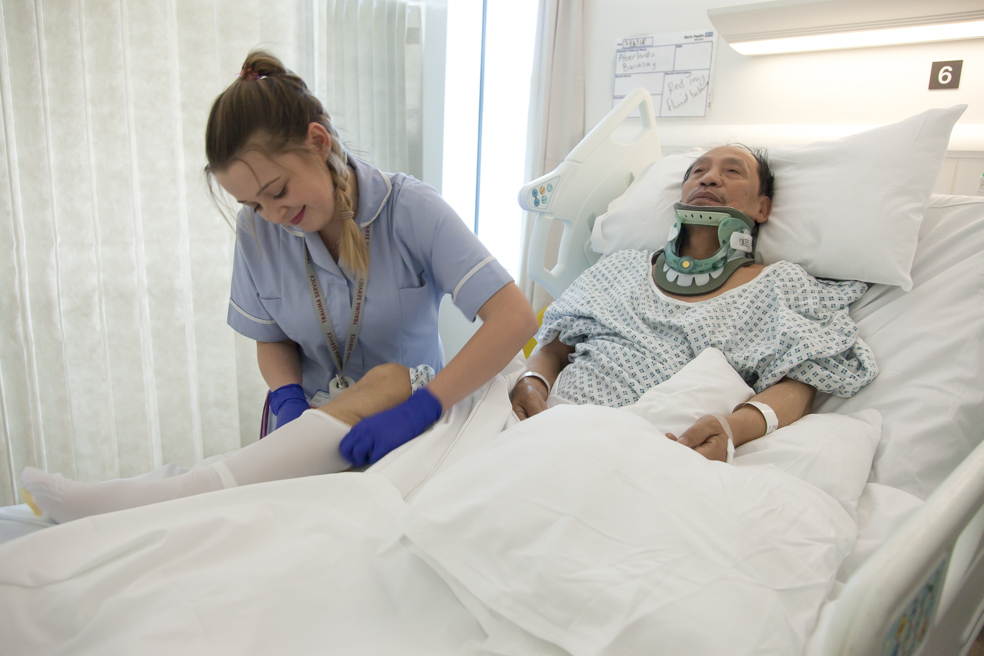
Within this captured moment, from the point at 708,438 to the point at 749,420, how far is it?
0.12 metres

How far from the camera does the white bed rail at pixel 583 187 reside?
182cm

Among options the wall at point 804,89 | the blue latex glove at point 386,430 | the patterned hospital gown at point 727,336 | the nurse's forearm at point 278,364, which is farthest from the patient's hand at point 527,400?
the wall at point 804,89

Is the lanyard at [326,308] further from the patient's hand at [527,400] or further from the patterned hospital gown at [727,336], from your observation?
the patterned hospital gown at [727,336]

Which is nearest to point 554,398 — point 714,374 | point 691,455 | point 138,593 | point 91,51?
point 714,374

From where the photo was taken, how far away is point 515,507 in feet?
2.19

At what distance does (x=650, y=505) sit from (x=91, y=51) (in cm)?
217

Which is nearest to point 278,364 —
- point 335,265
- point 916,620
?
point 335,265

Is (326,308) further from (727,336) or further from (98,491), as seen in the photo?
(727,336)

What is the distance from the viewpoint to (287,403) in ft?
4.17

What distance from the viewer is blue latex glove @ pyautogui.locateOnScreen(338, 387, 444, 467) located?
3.27 feet

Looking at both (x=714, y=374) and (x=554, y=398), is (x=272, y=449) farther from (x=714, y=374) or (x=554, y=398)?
(x=714, y=374)

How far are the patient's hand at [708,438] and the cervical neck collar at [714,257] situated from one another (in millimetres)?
474

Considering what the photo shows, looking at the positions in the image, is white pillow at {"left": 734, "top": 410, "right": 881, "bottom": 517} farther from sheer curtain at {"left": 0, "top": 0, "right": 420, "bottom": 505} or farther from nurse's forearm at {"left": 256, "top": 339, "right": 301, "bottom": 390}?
sheer curtain at {"left": 0, "top": 0, "right": 420, "bottom": 505}

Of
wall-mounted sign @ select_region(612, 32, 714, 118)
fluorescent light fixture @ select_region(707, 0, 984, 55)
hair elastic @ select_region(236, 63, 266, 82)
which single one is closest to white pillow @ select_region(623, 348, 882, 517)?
hair elastic @ select_region(236, 63, 266, 82)
